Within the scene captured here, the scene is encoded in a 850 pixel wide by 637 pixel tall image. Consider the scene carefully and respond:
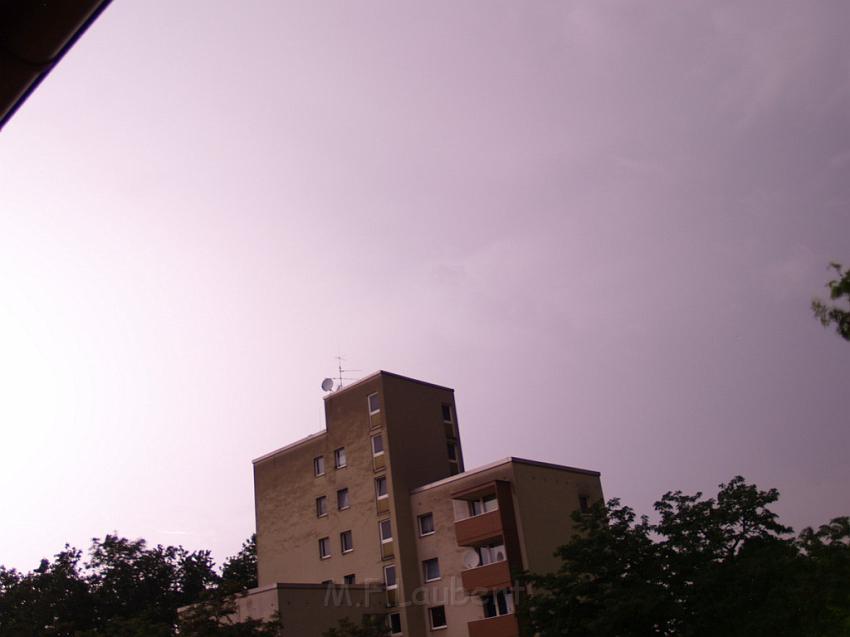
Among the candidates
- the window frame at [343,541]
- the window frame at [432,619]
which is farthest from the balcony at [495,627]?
the window frame at [343,541]

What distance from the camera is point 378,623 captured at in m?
37.2

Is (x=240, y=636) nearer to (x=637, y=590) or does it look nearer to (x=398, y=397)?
(x=637, y=590)

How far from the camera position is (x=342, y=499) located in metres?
49.5

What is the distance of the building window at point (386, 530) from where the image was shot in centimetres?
4559

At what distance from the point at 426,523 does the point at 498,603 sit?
22.1ft

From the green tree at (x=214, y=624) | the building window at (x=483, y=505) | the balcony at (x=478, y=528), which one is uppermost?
the building window at (x=483, y=505)

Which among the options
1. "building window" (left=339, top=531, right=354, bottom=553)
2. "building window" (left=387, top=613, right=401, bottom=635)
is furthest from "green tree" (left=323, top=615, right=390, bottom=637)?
"building window" (left=339, top=531, right=354, bottom=553)

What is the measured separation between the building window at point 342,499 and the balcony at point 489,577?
10.1 m

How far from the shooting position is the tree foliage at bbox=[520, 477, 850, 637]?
1122 inches

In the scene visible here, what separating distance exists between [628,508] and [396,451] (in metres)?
17.1

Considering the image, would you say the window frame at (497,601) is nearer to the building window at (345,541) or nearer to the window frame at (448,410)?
the building window at (345,541)

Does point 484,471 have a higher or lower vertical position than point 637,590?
higher

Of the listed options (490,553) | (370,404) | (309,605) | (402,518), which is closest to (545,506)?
(490,553)

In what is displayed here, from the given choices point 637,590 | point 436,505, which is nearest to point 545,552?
point 436,505
